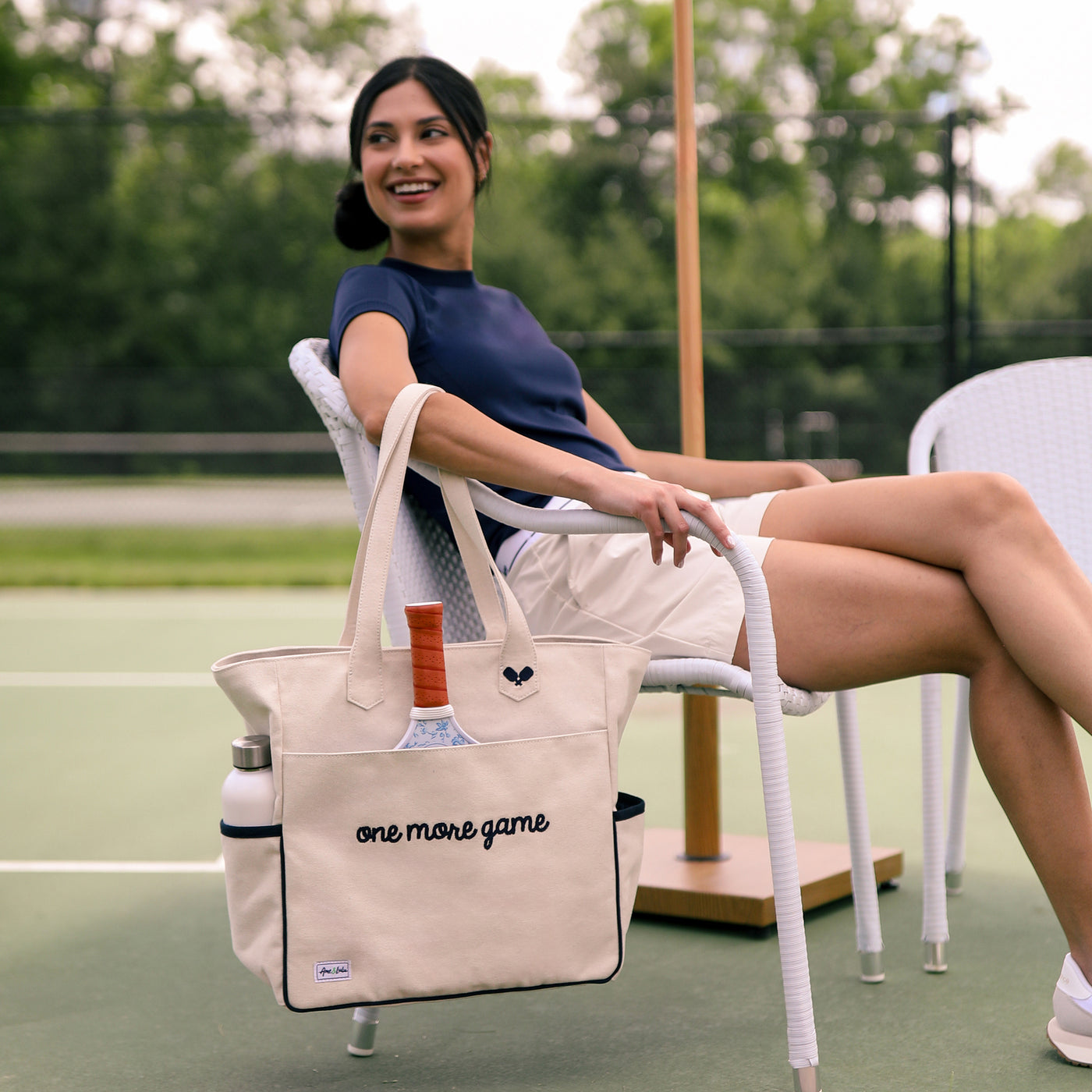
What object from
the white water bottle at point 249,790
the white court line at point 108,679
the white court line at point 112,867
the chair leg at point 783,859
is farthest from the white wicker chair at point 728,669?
the white court line at point 108,679

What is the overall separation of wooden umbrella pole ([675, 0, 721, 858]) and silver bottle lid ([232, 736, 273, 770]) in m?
1.01

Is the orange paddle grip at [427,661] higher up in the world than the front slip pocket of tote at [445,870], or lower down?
higher up

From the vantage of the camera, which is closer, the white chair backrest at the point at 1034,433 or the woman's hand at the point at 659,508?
the woman's hand at the point at 659,508

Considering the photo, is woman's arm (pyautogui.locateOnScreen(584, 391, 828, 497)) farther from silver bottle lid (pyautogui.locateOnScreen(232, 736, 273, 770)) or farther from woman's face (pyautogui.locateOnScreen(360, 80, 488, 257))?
→ silver bottle lid (pyautogui.locateOnScreen(232, 736, 273, 770))

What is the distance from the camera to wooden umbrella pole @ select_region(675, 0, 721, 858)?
2.27m

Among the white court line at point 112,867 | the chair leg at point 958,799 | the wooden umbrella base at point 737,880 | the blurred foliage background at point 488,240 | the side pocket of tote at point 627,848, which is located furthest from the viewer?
the blurred foliage background at point 488,240

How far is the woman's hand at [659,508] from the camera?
1.41 meters

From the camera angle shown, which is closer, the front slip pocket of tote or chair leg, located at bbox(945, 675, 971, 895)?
the front slip pocket of tote

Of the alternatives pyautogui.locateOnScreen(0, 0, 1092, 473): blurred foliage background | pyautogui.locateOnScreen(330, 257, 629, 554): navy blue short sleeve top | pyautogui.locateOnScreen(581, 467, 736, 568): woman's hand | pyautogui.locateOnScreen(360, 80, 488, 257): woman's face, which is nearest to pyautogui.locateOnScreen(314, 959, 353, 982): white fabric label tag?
pyautogui.locateOnScreen(581, 467, 736, 568): woman's hand

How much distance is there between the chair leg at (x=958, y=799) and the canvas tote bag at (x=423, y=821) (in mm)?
953

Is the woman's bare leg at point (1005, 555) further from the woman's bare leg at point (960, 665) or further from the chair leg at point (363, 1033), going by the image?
the chair leg at point (363, 1033)

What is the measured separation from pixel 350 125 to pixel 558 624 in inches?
32.6

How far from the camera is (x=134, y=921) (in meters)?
2.19

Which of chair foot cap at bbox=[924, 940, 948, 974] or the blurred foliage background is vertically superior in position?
the blurred foliage background
